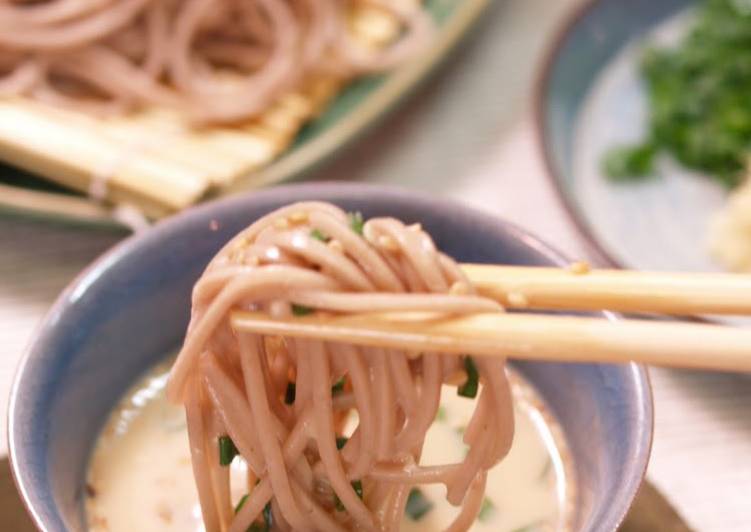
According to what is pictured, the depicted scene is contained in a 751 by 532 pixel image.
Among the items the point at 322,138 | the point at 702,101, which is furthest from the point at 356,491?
the point at 702,101

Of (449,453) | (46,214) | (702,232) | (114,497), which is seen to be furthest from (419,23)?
(114,497)

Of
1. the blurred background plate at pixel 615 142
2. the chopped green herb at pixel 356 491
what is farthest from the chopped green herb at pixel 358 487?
the blurred background plate at pixel 615 142

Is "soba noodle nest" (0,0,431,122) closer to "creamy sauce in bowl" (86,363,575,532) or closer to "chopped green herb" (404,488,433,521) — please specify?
"creamy sauce in bowl" (86,363,575,532)

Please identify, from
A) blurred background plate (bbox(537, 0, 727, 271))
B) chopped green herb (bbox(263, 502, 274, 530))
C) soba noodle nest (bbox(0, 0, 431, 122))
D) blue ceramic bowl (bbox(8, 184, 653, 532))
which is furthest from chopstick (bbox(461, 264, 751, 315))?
soba noodle nest (bbox(0, 0, 431, 122))

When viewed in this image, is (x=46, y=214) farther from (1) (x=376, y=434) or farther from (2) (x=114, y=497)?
(1) (x=376, y=434)

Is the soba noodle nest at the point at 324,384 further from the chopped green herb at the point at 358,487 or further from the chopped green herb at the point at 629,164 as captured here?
the chopped green herb at the point at 629,164

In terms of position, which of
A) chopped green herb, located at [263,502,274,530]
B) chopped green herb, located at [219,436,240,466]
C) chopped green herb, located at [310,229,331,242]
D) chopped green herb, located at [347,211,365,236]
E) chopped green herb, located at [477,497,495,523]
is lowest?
chopped green herb, located at [477,497,495,523]

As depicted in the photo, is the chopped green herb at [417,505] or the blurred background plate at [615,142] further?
the blurred background plate at [615,142]
